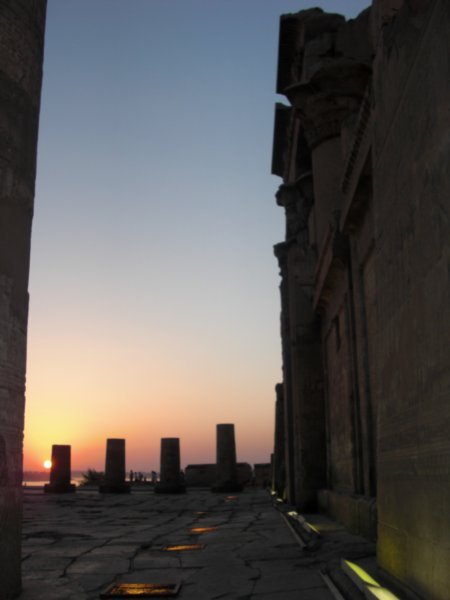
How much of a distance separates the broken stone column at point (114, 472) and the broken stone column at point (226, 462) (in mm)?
3361

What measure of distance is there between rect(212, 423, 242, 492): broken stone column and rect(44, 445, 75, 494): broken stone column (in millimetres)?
5470

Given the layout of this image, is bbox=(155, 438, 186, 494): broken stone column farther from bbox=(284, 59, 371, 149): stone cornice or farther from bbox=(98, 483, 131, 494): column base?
bbox=(284, 59, 371, 149): stone cornice

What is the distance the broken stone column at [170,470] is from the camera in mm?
22672

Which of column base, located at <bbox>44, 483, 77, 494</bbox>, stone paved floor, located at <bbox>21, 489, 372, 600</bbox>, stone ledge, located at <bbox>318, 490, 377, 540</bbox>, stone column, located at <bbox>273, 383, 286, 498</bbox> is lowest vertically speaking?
column base, located at <bbox>44, 483, 77, 494</bbox>

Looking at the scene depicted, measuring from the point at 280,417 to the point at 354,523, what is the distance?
35.8ft

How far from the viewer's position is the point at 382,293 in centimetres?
458

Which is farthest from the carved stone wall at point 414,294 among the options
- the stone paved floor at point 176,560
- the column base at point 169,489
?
the column base at point 169,489

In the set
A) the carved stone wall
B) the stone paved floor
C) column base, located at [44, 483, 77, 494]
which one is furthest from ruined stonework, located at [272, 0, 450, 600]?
column base, located at [44, 483, 77, 494]

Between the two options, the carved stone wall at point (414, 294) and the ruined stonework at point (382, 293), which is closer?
the carved stone wall at point (414, 294)

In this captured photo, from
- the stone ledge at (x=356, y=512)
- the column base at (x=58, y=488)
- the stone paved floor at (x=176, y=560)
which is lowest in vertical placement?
the column base at (x=58, y=488)

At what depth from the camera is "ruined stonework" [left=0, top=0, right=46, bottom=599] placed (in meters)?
4.41

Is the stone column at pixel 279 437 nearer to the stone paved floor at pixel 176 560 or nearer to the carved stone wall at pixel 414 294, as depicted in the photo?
the stone paved floor at pixel 176 560

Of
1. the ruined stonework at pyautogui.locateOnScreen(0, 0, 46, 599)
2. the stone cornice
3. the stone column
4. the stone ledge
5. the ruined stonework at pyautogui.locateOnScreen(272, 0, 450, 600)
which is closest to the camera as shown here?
the ruined stonework at pyautogui.locateOnScreen(272, 0, 450, 600)

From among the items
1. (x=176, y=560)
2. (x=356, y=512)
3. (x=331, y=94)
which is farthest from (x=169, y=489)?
(x=176, y=560)
